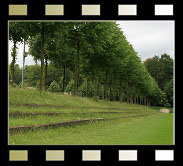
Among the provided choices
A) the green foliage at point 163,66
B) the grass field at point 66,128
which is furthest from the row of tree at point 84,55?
the grass field at point 66,128

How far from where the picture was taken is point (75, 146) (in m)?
5.08

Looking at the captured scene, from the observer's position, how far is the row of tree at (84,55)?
57.5 feet

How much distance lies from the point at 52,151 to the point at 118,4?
2854 millimetres

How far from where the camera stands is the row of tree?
17511mm

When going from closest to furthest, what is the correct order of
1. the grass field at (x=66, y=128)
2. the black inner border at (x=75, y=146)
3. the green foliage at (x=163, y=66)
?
the black inner border at (x=75, y=146), the grass field at (x=66, y=128), the green foliage at (x=163, y=66)

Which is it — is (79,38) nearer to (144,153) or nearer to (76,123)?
(76,123)

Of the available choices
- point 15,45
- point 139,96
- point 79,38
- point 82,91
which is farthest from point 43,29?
point 139,96

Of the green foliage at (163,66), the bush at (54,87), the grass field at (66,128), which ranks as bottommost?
the grass field at (66,128)

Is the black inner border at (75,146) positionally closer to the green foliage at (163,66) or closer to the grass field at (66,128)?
the grass field at (66,128)

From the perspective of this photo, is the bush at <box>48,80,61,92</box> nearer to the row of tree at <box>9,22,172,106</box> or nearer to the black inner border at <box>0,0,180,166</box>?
the row of tree at <box>9,22,172,106</box>

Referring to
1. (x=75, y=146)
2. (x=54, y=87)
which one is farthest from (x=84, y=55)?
(x=75, y=146)

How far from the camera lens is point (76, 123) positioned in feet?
37.3

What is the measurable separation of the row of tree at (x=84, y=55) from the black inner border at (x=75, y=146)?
10.4 meters
